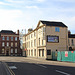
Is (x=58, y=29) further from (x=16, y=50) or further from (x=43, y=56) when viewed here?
(x=16, y=50)

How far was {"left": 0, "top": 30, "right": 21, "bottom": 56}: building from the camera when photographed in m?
84.7

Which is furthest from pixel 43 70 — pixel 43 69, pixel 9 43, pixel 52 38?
pixel 9 43

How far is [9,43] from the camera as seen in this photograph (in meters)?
86.3

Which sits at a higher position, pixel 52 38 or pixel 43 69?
pixel 52 38

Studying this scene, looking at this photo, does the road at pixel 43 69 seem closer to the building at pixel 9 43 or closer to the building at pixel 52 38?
the building at pixel 52 38

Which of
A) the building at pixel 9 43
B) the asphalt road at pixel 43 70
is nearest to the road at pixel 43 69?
the asphalt road at pixel 43 70

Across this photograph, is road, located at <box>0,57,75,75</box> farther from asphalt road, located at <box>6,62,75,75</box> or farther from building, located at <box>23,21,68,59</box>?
building, located at <box>23,21,68,59</box>

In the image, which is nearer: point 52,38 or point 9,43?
point 52,38

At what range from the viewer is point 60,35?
4553 cm

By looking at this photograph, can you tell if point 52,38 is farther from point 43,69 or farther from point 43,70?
point 43,70

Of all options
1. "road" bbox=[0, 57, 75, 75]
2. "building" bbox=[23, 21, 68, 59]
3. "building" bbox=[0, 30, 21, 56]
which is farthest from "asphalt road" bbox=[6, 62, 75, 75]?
"building" bbox=[0, 30, 21, 56]

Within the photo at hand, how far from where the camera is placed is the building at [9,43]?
278 ft

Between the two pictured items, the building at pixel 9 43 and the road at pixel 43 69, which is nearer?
the road at pixel 43 69

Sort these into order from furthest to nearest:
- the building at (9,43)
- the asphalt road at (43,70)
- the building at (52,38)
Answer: the building at (9,43)
the building at (52,38)
the asphalt road at (43,70)
